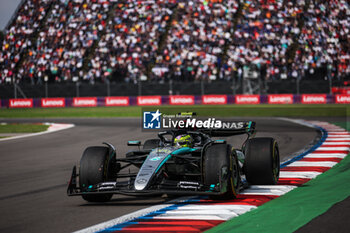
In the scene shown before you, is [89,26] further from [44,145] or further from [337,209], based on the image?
[337,209]

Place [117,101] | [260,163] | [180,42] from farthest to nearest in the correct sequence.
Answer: [180,42]
[117,101]
[260,163]

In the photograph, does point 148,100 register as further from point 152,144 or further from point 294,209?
point 294,209

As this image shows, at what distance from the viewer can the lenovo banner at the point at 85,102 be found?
129 ft

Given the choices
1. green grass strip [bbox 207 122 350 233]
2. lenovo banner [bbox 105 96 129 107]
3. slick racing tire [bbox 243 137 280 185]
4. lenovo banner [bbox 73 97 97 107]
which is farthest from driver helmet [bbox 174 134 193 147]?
lenovo banner [bbox 73 97 97 107]

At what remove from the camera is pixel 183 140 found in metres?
7.85

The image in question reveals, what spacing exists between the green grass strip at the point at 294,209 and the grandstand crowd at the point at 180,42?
3082cm

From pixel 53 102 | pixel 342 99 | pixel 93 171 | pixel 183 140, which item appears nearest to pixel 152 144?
pixel 183 140

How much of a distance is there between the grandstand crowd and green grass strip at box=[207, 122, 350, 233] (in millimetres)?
30821

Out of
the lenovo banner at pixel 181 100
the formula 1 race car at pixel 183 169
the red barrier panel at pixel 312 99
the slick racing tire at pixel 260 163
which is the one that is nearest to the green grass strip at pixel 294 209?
the slick racing tire at pixel 260 163

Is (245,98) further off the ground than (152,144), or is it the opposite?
(245,98)

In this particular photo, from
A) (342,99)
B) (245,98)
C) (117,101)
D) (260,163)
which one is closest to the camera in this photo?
(260,163)
